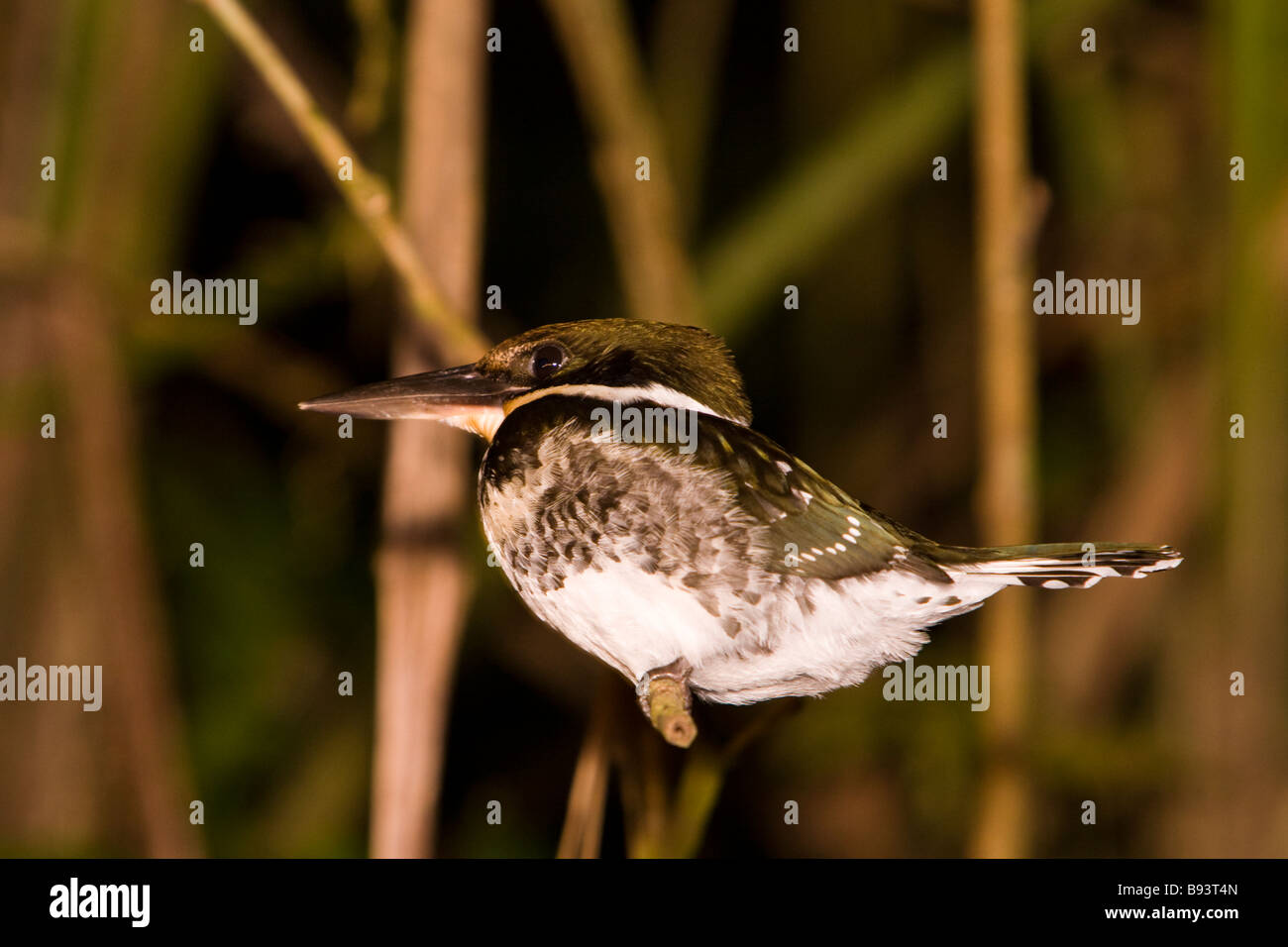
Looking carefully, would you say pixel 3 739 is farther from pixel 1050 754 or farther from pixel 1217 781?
pixel 1217 781

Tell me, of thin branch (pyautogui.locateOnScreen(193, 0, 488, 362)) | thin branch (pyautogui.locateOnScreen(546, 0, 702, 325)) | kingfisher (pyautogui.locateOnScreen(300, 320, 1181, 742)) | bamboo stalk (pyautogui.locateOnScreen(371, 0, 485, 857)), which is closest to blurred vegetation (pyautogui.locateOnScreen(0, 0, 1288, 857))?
thin branch (pyautogui.locateOnScreen(546, 0, 702, 325))

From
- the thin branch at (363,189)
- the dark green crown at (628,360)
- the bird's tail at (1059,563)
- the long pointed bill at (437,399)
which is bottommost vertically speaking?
the bird's tail at (1059,563)

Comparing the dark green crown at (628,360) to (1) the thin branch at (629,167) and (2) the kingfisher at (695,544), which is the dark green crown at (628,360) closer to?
(2) the kingfisher at (695,544)

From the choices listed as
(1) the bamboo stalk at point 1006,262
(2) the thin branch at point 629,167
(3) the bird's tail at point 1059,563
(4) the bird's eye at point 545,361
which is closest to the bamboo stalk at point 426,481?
(2) the thin branch at point 629,167

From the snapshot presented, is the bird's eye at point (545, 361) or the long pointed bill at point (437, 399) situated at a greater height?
the bird's eye at point (545, 361)

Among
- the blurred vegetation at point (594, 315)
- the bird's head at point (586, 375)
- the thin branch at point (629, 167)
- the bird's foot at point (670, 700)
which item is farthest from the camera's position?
the blurred vegetation at point (594, 315)

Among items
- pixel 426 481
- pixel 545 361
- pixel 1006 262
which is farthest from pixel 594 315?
pixel 545 361

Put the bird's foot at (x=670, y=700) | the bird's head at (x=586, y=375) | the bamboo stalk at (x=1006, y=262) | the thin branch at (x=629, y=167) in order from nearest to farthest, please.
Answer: the bird's foot at (x=670, y=700) < the bird's head at (x=586, y=375) < the bamboo stalk at (x=1006, y=262) < the thin branch at (x=629, y=167)

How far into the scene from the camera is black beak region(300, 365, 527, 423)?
1.87 feet

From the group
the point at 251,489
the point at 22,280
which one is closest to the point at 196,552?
the point at 251,489

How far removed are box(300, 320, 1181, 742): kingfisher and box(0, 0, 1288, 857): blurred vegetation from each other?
0.59 m

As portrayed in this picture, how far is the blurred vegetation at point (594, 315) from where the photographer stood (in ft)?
5.60

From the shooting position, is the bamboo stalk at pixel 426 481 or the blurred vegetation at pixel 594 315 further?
the blurred vegetation at pixel 594 315

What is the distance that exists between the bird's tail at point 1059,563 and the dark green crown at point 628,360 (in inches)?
5.7
